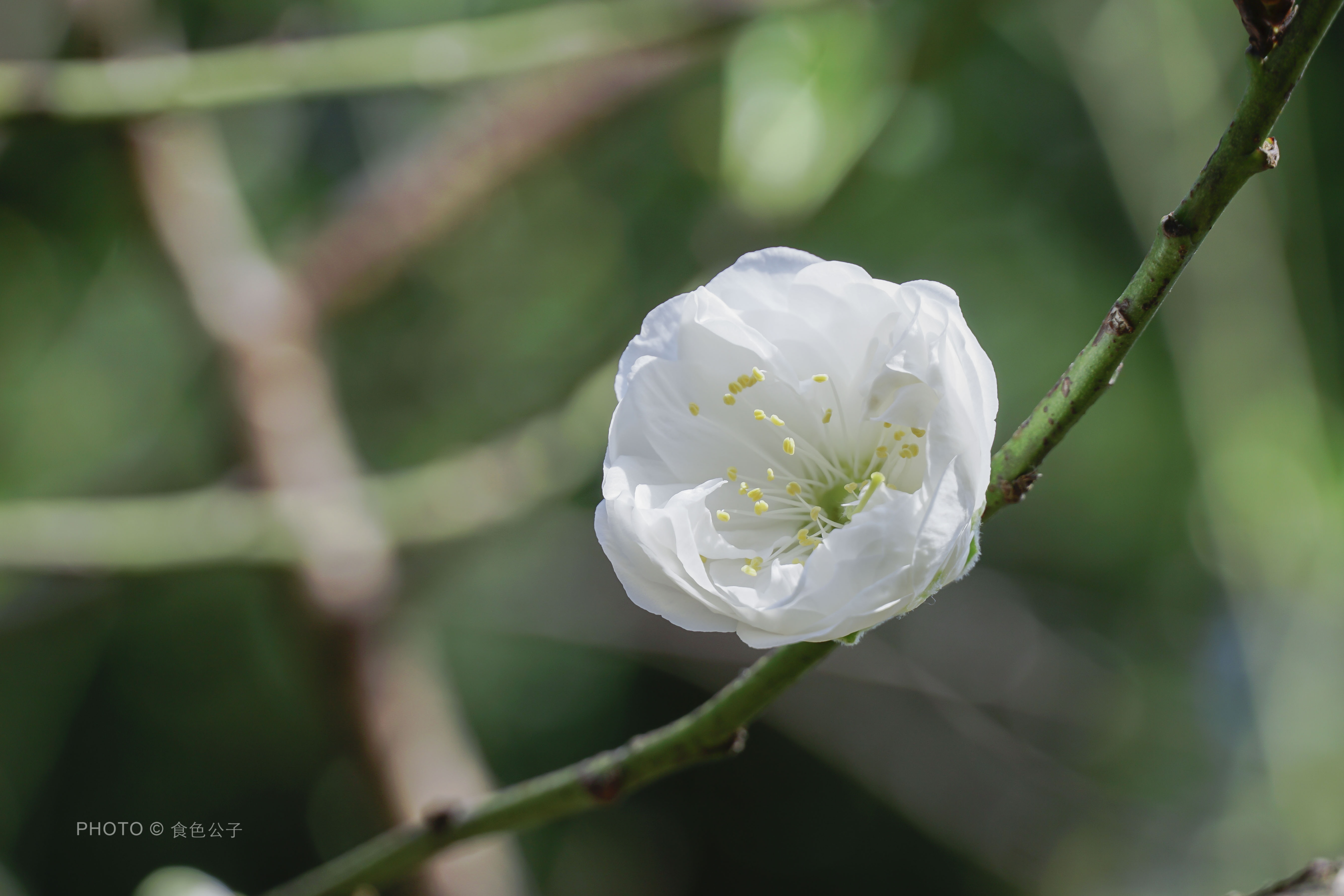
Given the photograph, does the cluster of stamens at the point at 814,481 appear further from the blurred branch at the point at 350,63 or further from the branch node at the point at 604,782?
the blurred branch at the point at 350,63

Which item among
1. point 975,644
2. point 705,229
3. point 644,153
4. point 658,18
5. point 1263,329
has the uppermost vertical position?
point 644,153

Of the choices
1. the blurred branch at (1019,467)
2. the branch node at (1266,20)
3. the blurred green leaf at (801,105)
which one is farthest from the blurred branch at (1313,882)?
the blurred green leaf at (801,105)

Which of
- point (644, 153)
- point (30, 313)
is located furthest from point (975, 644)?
point (30, 313)

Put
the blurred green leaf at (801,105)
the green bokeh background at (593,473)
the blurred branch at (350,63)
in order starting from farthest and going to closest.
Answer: the green bokeh background at (593,473) < the blurred green leaf at (801,105) < the blurred branch at (350,63)

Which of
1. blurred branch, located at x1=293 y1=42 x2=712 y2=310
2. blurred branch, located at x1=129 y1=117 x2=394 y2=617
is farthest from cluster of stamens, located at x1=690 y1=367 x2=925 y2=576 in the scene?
blurred branch, located at x1=293 y1=42 x2=712 y2=310

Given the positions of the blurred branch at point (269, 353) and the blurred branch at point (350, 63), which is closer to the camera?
the blurred branch at point (350, 63)

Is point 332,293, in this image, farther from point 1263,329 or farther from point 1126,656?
point 1126,656
